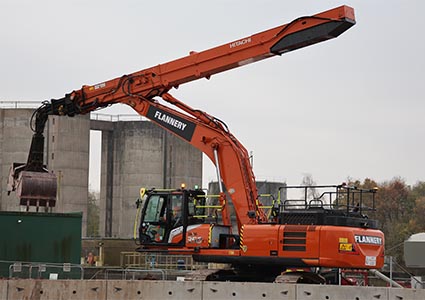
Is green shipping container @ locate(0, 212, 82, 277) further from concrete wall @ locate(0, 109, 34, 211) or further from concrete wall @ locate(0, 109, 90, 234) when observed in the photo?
concrete wall @ locate(0, 109, 34, 211)

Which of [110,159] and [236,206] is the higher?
[110,159]

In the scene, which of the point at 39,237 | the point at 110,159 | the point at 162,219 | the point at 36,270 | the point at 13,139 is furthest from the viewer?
the point at 110,159

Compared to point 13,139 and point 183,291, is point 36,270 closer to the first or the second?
point 183,291

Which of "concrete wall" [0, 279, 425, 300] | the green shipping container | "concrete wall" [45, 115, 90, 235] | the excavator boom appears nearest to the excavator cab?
the excavator boom

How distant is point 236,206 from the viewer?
74.3 feet

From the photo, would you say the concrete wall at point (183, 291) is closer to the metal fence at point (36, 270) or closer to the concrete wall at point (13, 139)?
the metal fence at point (36, 270)

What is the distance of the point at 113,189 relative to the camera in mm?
72750

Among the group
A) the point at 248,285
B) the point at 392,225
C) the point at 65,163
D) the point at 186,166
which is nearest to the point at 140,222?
the point at 248,285

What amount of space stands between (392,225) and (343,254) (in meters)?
64.5

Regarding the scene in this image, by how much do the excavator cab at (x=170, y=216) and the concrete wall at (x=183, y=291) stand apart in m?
2.19

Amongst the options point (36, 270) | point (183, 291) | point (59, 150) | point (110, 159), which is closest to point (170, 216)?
point (183, 291)

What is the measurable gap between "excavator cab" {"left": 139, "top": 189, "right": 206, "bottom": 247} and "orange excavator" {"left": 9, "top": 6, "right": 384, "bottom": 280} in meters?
0.03

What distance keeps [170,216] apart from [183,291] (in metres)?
2.86

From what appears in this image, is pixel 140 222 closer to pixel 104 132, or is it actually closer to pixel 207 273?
pixel 207 273
